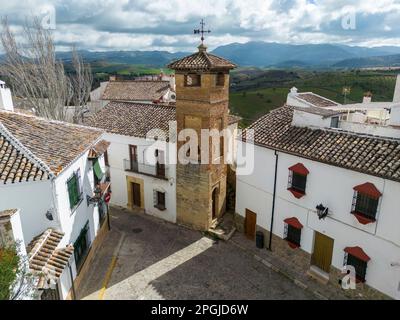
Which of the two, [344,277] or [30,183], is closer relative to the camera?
[30,183]

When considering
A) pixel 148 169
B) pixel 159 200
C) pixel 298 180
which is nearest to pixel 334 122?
pixel 298 180

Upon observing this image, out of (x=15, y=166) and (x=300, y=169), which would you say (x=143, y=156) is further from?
(x=300, y=169)

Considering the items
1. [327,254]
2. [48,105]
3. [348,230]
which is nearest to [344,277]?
[327,254]

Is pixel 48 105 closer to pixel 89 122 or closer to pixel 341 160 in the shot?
pixel 89 122

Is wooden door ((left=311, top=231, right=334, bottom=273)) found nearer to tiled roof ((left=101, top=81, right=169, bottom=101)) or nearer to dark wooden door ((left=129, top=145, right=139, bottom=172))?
dark wooden door ((left=129, top=145, right=139, bottom=172))

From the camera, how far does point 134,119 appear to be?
23234 mm

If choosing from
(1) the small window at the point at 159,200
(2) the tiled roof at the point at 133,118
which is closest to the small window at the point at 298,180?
(2) the tiled roof at the point at 133,118

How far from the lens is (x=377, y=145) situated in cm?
1343

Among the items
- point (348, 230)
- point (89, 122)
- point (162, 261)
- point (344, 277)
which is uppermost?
point (89, 122)

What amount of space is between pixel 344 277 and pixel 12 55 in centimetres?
2862

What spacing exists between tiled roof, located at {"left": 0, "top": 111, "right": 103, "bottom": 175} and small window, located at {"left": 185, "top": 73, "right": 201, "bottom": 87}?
20.5 ft

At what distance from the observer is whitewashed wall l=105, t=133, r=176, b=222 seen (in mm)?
21281

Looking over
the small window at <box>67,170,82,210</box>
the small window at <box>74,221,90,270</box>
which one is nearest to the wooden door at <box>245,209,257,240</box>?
the small window at <box>74,221,90,270</box>

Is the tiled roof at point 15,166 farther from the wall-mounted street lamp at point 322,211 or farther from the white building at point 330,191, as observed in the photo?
the wall-mounted street lamp at point 322,211
